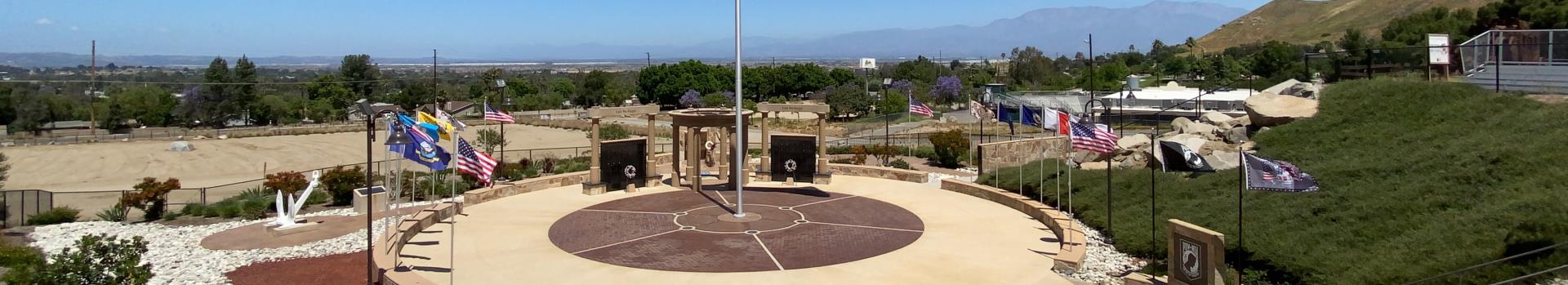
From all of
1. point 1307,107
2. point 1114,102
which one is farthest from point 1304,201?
point 1114,102

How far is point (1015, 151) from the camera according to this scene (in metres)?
32.6

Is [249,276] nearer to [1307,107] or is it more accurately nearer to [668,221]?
[668,221]

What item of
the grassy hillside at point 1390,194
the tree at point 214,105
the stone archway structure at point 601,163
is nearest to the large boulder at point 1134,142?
the grassy hillside at point 1390,194

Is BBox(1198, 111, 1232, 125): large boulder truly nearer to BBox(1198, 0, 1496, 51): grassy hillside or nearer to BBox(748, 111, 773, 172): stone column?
BBox(748, 111, 773, 172): stone column

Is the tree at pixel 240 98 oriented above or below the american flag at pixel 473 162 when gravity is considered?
above

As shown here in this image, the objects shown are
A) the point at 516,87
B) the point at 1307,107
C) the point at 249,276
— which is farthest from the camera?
the point at 516,87

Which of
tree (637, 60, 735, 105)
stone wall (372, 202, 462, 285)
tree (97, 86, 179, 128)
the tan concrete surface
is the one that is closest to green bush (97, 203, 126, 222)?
stone wall (372, 202, 462, 285)

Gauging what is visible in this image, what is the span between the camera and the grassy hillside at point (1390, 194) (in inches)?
563

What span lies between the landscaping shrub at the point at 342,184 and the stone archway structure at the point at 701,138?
9419 millimetres

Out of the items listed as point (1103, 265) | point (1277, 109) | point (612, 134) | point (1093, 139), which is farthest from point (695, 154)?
point (612, 134)

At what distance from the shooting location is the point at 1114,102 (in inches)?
2211

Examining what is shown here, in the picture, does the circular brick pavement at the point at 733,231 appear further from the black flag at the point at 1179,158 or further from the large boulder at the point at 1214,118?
the large boulder at the point at 1214,118

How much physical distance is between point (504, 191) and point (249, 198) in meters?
7.24

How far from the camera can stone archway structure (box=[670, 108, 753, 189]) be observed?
89.5 feet
